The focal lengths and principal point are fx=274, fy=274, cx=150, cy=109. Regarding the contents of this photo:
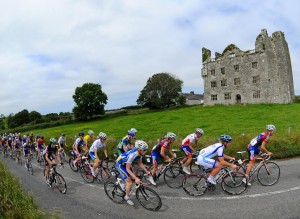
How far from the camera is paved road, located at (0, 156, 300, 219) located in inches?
318

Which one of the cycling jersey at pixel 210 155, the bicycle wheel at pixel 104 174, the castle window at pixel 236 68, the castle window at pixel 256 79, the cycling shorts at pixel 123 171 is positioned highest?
the castle window at pixel 236 68

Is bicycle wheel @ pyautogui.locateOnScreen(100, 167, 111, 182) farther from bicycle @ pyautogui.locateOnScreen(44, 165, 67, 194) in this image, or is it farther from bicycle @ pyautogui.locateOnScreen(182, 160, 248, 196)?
bicycle @ pyautogui.locateOnScreen(182, 160, 248, 196)

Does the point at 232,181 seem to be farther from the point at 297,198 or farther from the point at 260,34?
the point at 260,34

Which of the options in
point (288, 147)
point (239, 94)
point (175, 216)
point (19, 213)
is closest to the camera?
point (19, 213)

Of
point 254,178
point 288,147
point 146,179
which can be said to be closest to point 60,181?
point 146,179

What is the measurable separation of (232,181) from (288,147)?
23.0 feet

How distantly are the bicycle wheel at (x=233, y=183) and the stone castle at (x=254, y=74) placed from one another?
151 feet

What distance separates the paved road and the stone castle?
43.6 meters

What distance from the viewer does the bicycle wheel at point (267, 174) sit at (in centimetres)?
1039

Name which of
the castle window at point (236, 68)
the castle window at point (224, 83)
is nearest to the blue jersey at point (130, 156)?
the castle window at point (236, 68)

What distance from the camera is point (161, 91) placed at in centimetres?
8106

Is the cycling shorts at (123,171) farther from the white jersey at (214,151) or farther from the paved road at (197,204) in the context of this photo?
the white jersey at (214,151)

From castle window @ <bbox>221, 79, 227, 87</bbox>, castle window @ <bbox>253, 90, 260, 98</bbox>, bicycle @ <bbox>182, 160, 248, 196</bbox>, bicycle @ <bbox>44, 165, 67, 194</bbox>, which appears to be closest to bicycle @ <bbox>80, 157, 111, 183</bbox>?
bicycle @ <bbox>44, 165, 67, 194</bbox>

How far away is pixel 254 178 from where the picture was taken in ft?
36.1
